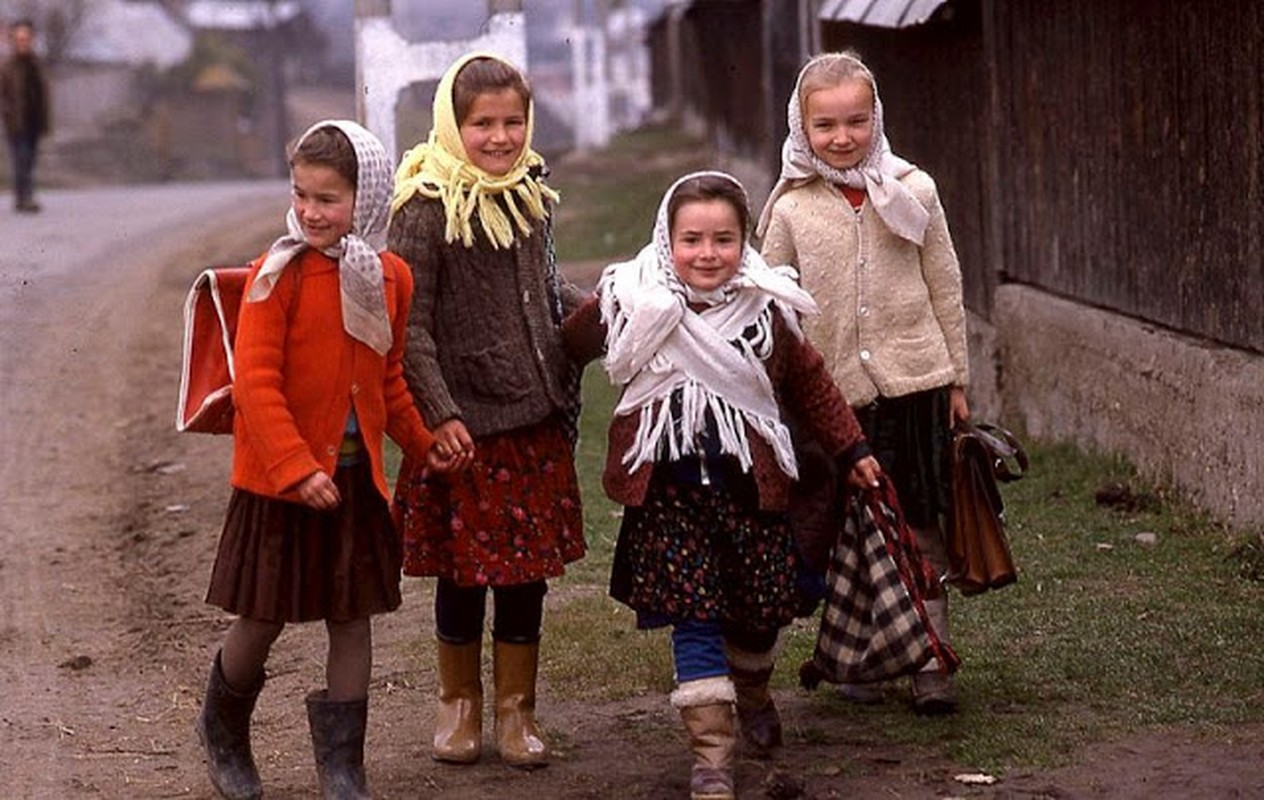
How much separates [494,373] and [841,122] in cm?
104

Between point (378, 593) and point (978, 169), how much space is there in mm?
6574

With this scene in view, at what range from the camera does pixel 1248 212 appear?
298 inches

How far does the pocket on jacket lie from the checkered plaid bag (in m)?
0.82

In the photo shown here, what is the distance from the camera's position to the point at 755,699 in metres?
5.54

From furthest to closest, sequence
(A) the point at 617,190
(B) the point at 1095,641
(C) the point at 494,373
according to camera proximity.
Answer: (A) the point at 617,190
(B) the point at 1095,641
(C) the point at 494,373

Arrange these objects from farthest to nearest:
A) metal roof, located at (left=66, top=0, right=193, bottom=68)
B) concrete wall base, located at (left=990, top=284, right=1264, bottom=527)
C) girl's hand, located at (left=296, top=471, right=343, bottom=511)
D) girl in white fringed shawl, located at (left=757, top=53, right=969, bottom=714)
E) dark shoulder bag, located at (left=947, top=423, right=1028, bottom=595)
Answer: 1. metal roof, located at (left=66, top=0, right=193, bottom=68)
2. concrete wall base, located at (left=990, top=284, right=1264, bottom=527)
3. dark shoulder bag, located at (left=947, top=423, right=1028, bottom=595)
4. girl in white fringed shawl, located at (left=757, top=53, right=969, bottom=714)
5. girl's hand, located at (left=296, top=471, right=343, bottom=511)

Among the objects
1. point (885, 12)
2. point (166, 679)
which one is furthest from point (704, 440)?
point (885, 12)

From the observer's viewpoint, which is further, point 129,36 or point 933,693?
point 129,36

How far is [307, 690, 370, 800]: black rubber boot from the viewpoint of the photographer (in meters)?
5.21

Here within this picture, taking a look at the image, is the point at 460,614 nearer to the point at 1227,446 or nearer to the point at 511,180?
the point at 511,180

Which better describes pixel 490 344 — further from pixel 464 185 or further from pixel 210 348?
pixel 210 348

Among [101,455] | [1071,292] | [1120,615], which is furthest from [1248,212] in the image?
→ [101,455]

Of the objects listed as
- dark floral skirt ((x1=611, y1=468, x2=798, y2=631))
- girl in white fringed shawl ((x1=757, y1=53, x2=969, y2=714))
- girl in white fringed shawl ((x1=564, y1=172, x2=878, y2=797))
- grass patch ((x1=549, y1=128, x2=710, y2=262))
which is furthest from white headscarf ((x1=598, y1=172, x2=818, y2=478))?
grass patch ((x1=549, y1=128, x2=710, y2=262))

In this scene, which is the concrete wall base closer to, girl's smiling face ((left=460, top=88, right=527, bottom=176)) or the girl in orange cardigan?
girl's smiling face ((left=460, top=88, right=527, bottom=176))
